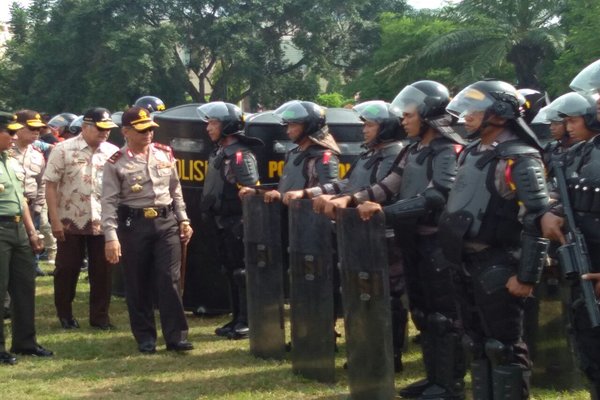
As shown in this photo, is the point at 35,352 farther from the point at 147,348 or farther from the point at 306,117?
the point at 306,117

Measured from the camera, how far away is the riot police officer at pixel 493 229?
5.93 m

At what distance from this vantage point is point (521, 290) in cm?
574

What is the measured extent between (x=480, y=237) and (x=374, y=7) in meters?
47.3

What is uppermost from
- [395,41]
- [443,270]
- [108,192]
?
[395,41]

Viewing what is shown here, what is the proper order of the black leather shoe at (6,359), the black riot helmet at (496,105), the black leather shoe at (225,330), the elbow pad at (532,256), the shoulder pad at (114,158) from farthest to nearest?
the black leather shoe at (225,330) < the shoulder pad at (114,158) < the black leather shoe at (6,359) < the black riot helmet at (496,105) < the elbow pad at (532,256)

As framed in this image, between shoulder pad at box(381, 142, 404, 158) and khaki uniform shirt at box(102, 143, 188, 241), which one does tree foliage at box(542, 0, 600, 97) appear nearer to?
khaki uniform shirt at box(102, 143, 188, 241)

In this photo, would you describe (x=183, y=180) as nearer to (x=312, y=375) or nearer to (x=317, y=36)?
(x=312, y=375)

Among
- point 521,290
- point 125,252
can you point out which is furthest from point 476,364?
point 125,252

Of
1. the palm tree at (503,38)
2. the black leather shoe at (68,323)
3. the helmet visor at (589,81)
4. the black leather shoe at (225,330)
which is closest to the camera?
the helmet visor at (589,81)

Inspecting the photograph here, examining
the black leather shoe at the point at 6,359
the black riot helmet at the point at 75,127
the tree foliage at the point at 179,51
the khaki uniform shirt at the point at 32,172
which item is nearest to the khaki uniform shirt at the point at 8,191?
the black leather shoe at the point at 6,359

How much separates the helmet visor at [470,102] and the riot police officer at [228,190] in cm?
332

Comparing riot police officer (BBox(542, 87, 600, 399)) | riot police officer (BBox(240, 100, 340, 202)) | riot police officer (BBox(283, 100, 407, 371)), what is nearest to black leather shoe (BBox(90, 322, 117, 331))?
riot police officer (BBox(240, 100, 340, 202))

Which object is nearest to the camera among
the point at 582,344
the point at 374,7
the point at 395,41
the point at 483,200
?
the point at 582,344

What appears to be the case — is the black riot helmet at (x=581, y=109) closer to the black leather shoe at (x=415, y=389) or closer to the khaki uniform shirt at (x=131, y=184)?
the black leather shoe at (x=415, y=389)
